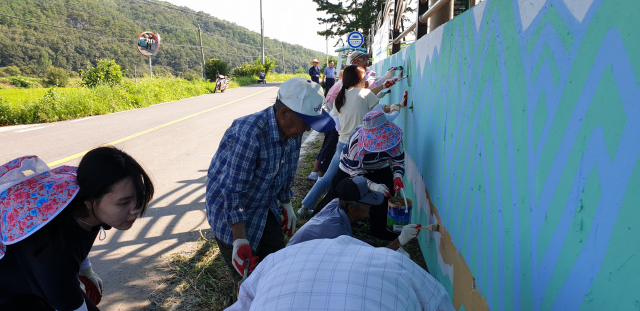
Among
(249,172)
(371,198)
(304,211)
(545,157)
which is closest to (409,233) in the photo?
(371,198)

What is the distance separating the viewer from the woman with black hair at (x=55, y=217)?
59.8 inches

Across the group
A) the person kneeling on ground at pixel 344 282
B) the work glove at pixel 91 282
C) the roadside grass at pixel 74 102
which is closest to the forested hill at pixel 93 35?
the roadside grass at pixel 74 102

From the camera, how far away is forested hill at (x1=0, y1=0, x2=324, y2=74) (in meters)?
71.1

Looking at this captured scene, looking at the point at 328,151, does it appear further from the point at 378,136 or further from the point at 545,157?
the point at 545,157

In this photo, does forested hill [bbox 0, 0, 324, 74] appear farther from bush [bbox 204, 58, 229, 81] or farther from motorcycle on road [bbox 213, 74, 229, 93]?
motorcycle on road [bbox 213, 74, 229, 93]

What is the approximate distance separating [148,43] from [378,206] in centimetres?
2296

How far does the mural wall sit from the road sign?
23380mm

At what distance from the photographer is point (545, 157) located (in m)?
1.31

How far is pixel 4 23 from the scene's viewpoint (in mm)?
73312

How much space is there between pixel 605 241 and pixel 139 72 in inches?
3692

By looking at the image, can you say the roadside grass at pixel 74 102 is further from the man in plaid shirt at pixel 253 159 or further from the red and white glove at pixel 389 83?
the man in plaid shirt at pixel 253 159

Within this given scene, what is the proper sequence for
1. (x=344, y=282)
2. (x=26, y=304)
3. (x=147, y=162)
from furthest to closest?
1. (x=147, y=162)
2. (x=26, y=304)
3. (x=344, y=282)

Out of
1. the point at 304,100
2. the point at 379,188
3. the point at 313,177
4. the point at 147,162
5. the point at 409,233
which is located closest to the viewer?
the point at 304,100

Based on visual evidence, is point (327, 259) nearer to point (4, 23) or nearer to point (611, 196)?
point (611, 196)
